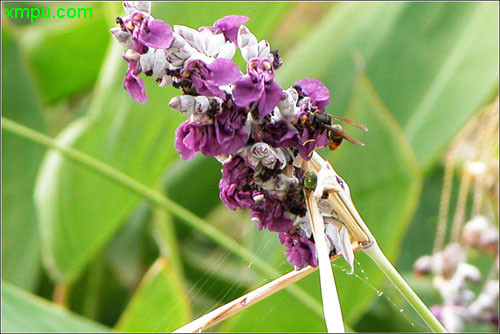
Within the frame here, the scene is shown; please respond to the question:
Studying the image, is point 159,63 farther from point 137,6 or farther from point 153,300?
point 153,300

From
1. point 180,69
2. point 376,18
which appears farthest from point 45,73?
point 180,69

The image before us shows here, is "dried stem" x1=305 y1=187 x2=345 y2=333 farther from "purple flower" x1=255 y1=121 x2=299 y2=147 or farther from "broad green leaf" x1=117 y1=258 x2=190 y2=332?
"broad green leaf" x1=117 y1=258 x2=190 y2=332

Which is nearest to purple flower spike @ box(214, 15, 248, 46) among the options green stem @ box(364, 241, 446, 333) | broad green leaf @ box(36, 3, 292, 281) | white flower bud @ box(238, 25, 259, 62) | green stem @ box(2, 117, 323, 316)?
white flower bud @ box(238, 25, 259, 62)

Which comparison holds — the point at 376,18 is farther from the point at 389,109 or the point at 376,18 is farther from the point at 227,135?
the point at 227,135

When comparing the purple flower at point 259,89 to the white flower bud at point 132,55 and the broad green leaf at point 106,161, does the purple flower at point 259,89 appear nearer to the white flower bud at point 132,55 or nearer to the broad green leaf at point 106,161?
the white flower bud at point 132,55

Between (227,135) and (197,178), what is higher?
(227,135)

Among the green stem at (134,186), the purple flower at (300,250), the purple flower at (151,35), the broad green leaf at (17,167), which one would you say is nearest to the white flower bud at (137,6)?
the purple flower at (151,35)
